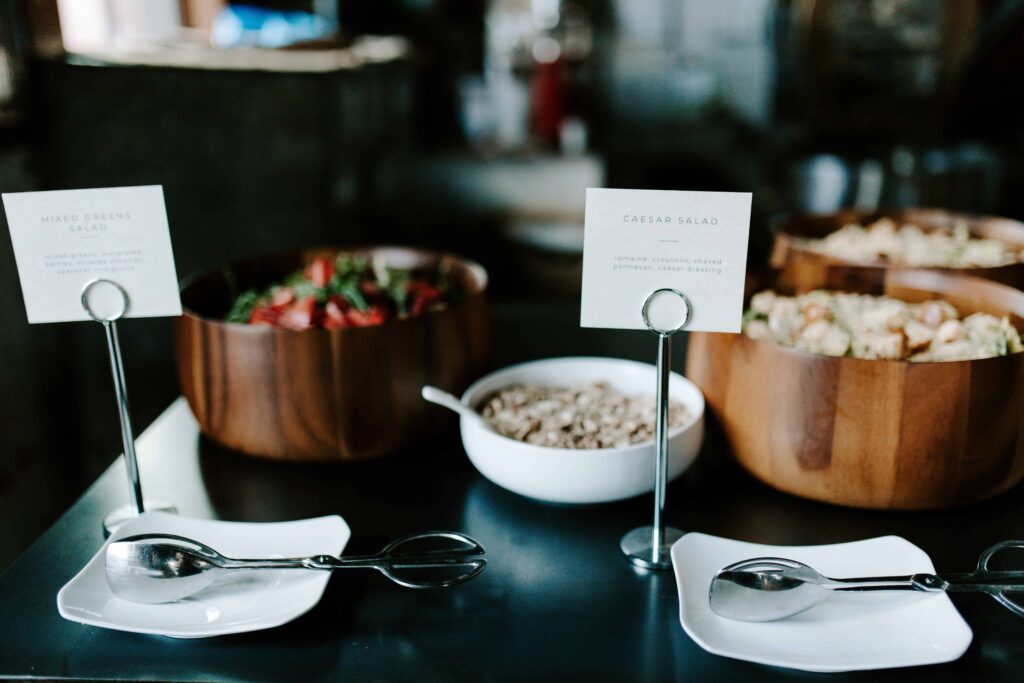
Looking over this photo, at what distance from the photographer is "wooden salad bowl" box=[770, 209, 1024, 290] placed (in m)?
1.29

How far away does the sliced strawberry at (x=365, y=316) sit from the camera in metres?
1.13

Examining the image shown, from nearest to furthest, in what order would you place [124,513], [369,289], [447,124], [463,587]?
1. [463,587]
2. [124,513]
3. [369,289]
4. [447,124]

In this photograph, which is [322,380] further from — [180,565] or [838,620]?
[838,620]

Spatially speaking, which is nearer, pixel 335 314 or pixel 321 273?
pixel 335 314

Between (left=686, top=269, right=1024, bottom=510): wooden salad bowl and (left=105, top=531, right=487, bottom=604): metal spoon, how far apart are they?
382 mm

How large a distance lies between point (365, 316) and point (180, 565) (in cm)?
43

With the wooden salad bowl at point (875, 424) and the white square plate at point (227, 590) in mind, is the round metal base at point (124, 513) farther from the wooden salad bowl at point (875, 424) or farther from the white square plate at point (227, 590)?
the wooden salad bowl at point (875, 424)

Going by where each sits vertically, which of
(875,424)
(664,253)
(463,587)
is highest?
(664,253)

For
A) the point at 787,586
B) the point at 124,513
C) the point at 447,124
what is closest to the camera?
the point at 787,586

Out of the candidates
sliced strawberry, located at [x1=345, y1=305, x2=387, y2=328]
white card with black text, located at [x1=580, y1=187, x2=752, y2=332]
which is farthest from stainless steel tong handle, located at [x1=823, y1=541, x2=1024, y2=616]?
sliced strawberry, located at [x1=345, y1=305, x2=387, y2=328]

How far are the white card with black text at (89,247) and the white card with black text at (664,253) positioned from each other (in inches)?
17.5

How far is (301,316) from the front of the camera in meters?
1.11

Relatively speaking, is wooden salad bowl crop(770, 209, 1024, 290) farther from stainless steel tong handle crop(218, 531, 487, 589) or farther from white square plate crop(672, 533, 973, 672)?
stainless steel tong handle crop(218, 531, 487, 589)

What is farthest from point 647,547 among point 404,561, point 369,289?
point 369,289
